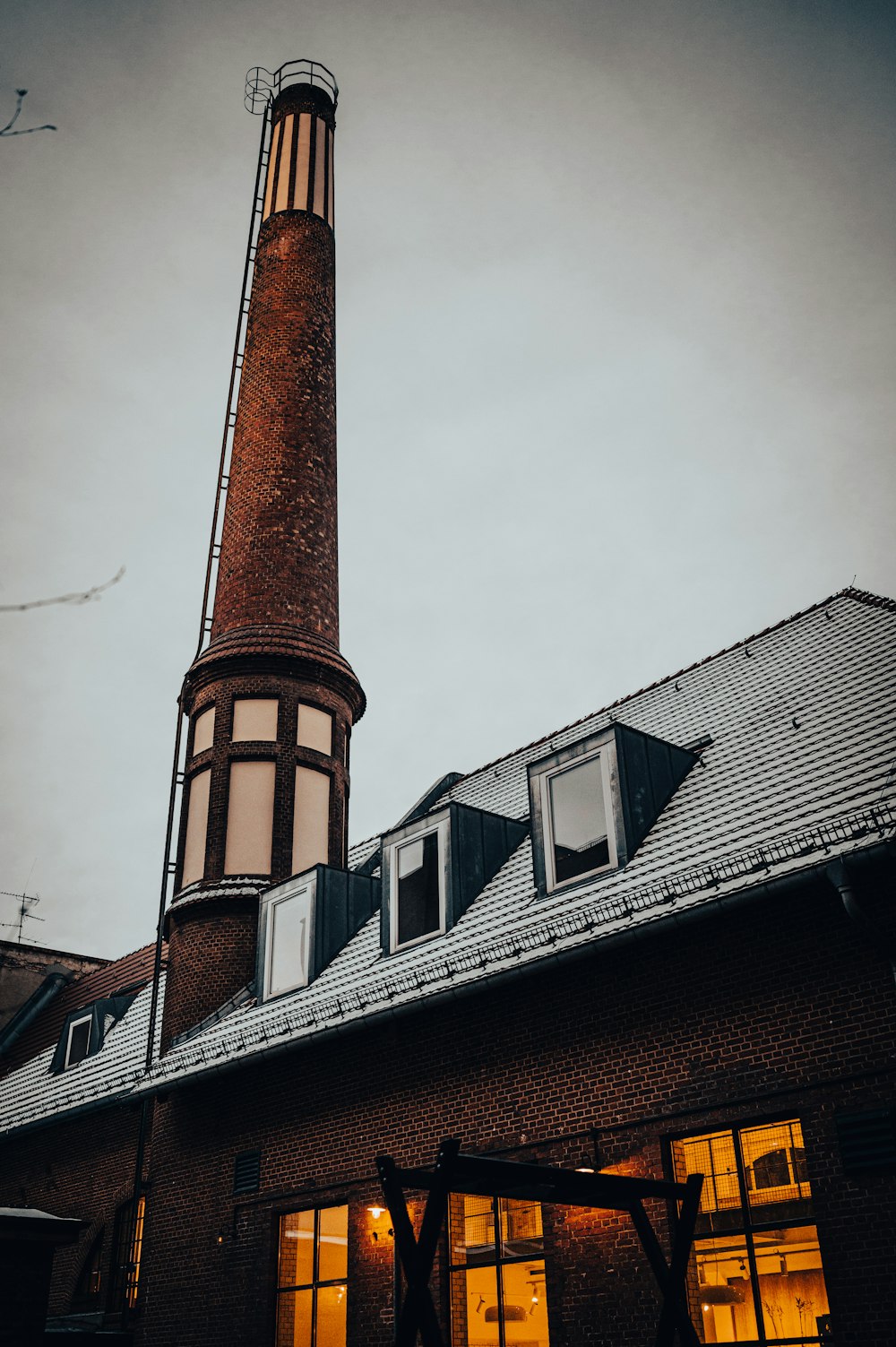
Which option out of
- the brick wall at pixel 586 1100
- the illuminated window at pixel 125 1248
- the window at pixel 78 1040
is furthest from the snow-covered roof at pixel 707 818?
the window at pixel 78 1040

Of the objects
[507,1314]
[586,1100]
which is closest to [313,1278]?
[507,1314]

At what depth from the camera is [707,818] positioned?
12266 millimetres

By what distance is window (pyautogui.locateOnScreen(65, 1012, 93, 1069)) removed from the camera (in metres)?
22.7

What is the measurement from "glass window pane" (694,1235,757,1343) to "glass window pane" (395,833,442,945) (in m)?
5.08

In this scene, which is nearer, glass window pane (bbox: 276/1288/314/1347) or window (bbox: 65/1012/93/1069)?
glass window pane (bbox: 276/1288/314/1347)

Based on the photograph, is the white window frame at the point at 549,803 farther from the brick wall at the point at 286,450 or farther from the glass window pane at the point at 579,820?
the brick wall at the point at 286,450

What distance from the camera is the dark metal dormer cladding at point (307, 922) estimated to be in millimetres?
16422

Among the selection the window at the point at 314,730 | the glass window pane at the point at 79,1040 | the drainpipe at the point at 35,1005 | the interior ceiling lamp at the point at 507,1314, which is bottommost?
the interior ceiling lamp at the point at 507,1314

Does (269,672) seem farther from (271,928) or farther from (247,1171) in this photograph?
(247,1171)

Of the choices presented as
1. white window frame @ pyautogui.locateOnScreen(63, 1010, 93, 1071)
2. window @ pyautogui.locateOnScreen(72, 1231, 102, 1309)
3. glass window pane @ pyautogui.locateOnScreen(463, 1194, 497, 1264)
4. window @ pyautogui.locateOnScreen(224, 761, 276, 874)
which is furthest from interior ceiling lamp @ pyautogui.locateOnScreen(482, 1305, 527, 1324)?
white window frame @ pyautogui.locateOnScreen(63, 1010, 93, 1071)

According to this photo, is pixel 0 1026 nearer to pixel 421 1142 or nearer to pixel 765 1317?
pixel 421 1142

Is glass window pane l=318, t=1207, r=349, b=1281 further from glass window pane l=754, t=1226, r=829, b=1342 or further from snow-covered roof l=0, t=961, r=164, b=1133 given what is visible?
glass window pane l=754, t=1226, r=829, b=1342

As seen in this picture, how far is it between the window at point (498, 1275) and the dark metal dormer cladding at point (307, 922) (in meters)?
4.65

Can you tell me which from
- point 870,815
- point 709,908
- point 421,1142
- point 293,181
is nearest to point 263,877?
point 421,1142
